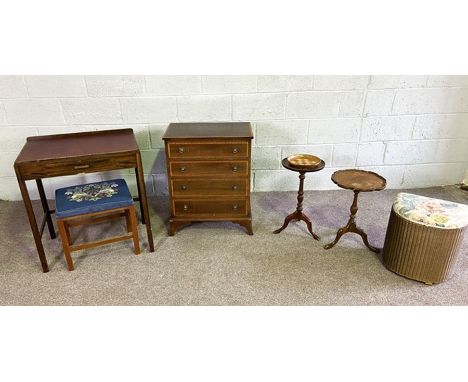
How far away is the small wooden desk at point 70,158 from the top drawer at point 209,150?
10.9 inches

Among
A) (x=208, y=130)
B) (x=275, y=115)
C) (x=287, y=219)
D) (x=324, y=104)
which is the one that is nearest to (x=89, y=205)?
(x=208, y=130)

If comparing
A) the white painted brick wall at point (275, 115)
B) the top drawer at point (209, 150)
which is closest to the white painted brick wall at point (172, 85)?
the white painted brick wall at point (275, 115)

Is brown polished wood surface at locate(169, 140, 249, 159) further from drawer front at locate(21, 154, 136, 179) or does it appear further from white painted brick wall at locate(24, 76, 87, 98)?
white painted brick wall at locate(24, 76, 87, 98)

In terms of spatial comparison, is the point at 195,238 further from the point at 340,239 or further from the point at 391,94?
the point at 391,94

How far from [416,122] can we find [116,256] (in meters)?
2.53

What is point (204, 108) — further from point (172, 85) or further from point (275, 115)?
point (275, 115)

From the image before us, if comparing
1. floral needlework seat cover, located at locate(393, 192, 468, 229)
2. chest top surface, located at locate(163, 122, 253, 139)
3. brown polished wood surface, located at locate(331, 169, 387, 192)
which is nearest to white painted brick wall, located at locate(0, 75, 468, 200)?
chest top surface, located at locate(163, 122, 253, 139)

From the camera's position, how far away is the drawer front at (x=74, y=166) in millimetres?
1974

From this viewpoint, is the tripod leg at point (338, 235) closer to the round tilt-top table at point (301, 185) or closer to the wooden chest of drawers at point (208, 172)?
the round tilt-top table at point (301, 185)

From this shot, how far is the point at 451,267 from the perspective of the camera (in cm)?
207

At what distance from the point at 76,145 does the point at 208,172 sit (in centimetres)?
82

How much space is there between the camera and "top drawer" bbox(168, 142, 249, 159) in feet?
7.60

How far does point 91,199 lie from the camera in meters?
2.20

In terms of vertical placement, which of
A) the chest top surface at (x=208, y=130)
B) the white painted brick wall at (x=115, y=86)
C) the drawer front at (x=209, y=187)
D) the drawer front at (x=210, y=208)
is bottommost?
the drawer front at (x=210, y=208)
